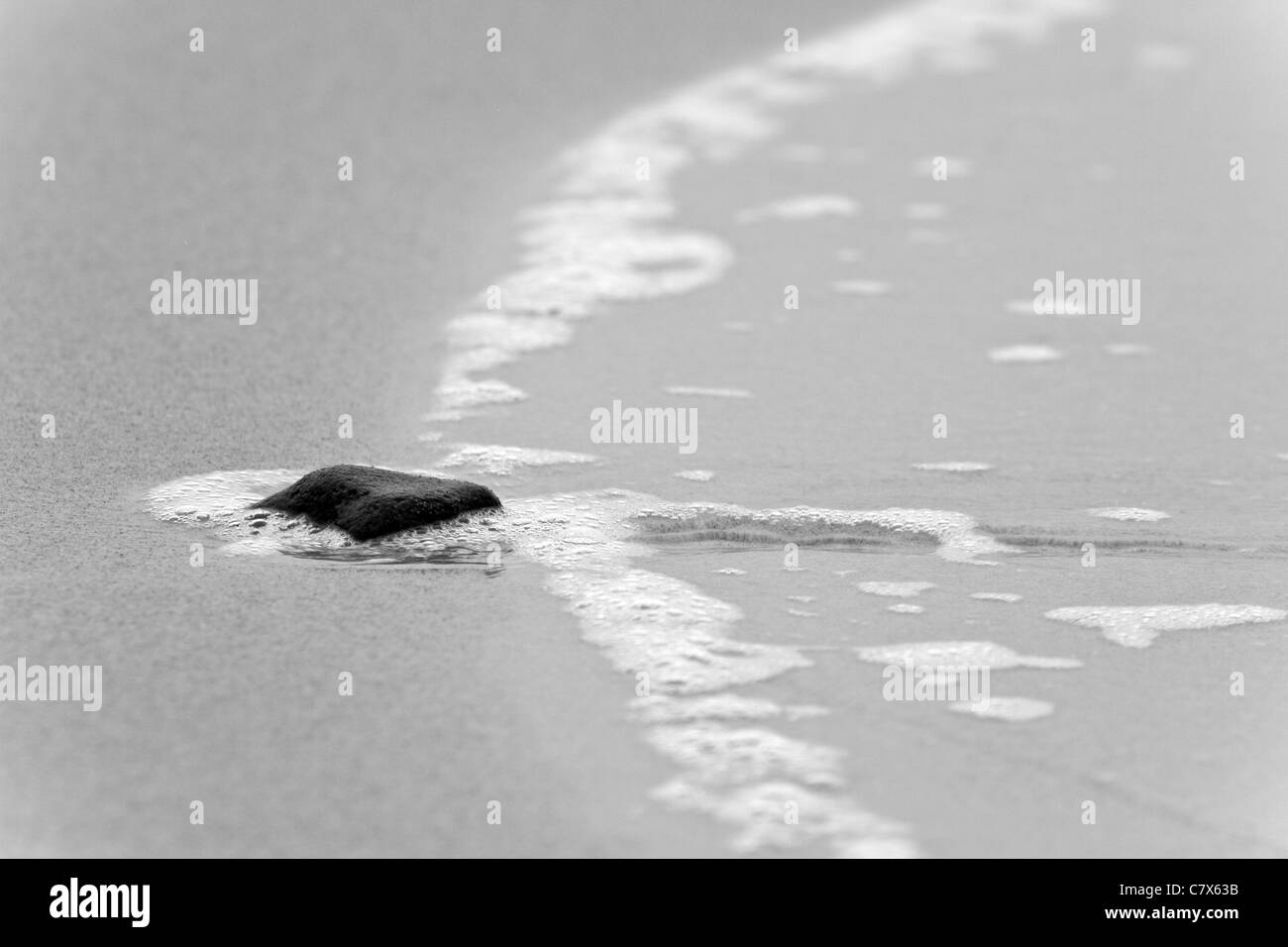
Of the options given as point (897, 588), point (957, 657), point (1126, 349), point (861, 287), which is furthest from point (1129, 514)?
point (861, 287)

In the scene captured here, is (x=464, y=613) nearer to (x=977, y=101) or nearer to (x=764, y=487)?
(x=764, y=487)

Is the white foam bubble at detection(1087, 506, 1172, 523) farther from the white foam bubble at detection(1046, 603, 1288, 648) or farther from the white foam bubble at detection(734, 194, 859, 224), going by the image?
the white foam bubble at detection(734, 194, 859, 224)

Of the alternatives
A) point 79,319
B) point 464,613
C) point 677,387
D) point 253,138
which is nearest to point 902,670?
point 464,613

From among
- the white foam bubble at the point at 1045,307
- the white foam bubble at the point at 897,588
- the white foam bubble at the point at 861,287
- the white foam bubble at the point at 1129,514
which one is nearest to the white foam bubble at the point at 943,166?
the white foam bubble at the point at 861,287

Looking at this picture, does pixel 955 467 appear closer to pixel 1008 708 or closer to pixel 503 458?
pixel 503 458

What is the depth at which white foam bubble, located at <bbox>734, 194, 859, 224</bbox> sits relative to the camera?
20.9 ft

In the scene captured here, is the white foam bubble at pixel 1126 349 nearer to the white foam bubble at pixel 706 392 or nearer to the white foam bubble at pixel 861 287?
the white foam bubble at pixel 861 287

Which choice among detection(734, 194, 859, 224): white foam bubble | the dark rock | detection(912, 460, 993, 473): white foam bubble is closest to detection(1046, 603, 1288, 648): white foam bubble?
detection(912, 460, 993, 473): white foam bubble

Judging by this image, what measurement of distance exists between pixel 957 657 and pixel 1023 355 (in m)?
2.18

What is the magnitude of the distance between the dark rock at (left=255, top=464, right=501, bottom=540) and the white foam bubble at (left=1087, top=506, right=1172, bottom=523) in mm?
1570

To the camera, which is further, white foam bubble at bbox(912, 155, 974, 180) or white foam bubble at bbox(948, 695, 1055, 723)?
white foam bubble at bbox(912, 155, 974, 180)

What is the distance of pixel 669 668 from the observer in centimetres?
319

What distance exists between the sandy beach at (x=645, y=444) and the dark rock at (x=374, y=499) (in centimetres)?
11

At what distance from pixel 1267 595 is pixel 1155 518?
492mm
